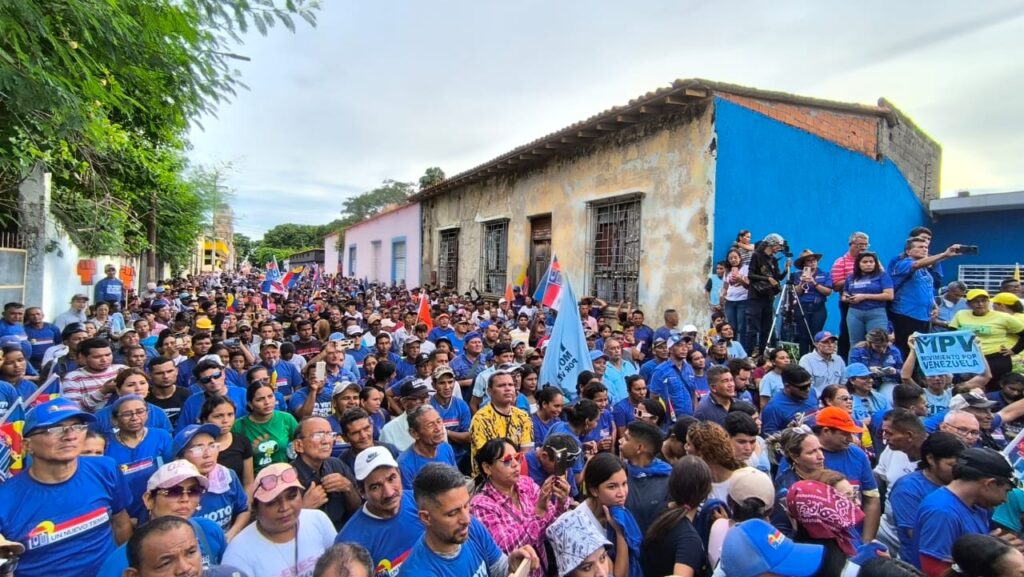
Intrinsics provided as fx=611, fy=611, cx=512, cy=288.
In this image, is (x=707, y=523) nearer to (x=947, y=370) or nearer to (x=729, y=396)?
(x=729, y=396)

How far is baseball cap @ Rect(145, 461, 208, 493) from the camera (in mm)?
2916

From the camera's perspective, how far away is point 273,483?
2791 millimetres

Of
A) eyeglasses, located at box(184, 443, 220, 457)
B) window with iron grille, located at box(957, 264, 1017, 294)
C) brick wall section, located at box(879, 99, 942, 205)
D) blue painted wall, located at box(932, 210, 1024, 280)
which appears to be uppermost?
brick wall section, located at box(879, 99, 942, 205)

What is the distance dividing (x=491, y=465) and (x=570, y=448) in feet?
1.93

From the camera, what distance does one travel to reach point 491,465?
126 inches

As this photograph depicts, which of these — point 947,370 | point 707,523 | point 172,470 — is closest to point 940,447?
point 707,523

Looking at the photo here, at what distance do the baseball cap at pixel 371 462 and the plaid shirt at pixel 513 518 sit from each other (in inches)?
19.9

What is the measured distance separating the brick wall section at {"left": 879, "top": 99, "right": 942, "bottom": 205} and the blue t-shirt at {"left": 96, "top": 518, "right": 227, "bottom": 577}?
13041mm

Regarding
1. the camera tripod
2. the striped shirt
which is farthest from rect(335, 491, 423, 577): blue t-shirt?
the camera tripod

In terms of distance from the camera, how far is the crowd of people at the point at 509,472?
8.51 ft

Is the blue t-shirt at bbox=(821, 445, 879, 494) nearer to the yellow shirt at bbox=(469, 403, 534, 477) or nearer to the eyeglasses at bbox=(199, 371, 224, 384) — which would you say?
the yellow shirt at bbox=(469, 403, 534, 477)

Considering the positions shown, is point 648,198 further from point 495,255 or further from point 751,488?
point 751,488

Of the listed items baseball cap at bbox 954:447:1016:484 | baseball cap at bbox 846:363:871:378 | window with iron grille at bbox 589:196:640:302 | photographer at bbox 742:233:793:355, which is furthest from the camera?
window with iron grille at bbox 589:196:640:302

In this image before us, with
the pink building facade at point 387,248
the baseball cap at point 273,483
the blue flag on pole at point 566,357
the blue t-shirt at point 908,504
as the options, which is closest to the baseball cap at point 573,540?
the baseball cap at point 273,483
